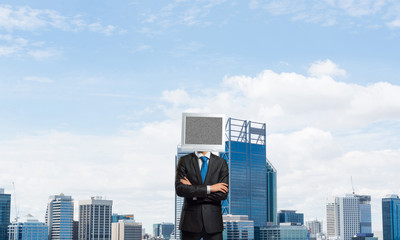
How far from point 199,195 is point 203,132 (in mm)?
1476

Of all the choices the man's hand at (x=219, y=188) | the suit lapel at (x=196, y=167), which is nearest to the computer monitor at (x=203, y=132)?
the suit lapel at (x=196, y=167)

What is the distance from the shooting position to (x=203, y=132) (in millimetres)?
14195

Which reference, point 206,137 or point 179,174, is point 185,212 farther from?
point 206,137

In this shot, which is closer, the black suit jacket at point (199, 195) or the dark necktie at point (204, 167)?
the black suit jacket at point (199, 195)

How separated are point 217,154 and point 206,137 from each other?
0.65 metres

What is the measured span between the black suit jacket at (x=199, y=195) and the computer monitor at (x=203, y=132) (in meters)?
0.34

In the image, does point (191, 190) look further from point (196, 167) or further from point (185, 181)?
point (196, 167)

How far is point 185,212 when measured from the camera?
1428cm

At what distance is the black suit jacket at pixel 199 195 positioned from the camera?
14.0m

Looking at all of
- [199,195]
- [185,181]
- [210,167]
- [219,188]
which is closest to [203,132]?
[210,167]

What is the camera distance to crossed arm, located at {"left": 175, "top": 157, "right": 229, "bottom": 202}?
45.5 ft

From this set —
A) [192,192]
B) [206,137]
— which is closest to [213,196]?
[192,192]

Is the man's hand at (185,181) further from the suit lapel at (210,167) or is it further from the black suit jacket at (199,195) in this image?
the suit lapel at (210,167)

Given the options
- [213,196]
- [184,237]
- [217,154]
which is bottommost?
[184,237]
